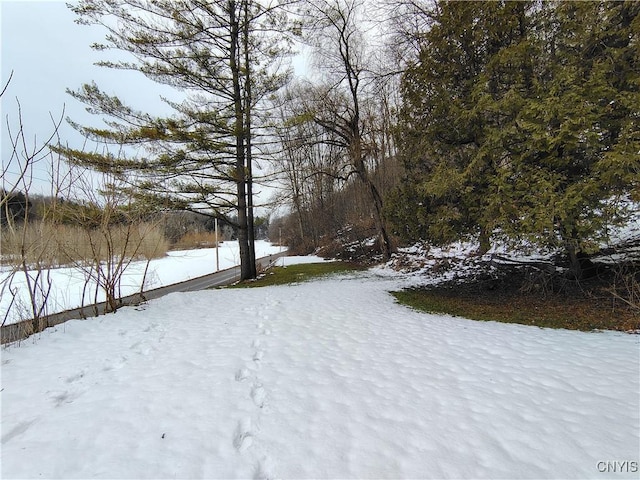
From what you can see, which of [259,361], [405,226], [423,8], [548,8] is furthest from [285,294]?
[423,8]

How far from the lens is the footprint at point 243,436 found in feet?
6.44

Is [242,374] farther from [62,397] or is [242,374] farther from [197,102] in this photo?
[197,102]

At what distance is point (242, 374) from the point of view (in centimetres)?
300

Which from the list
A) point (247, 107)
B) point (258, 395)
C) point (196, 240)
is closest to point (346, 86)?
point (247, 107)

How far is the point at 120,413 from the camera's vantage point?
88.6 inches

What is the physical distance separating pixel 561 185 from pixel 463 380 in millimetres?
4151

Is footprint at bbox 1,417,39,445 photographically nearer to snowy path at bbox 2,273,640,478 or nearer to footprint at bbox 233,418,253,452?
snowy path at bbox 2,273,640,478

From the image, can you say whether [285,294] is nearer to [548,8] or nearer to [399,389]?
[399,389]

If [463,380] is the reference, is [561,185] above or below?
above

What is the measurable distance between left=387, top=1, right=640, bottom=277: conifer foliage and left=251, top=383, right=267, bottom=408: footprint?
4.68 meters

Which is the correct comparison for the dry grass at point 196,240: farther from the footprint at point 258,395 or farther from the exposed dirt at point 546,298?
the footprint at point 258,395

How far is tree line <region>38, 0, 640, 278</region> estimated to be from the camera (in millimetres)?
4555

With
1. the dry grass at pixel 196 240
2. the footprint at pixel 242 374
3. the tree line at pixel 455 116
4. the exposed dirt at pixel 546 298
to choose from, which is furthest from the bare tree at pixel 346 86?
the dry grass at pixel 196 240

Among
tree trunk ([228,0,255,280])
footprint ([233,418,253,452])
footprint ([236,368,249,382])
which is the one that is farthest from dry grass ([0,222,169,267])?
tree trunk ([228,0,255,280])
